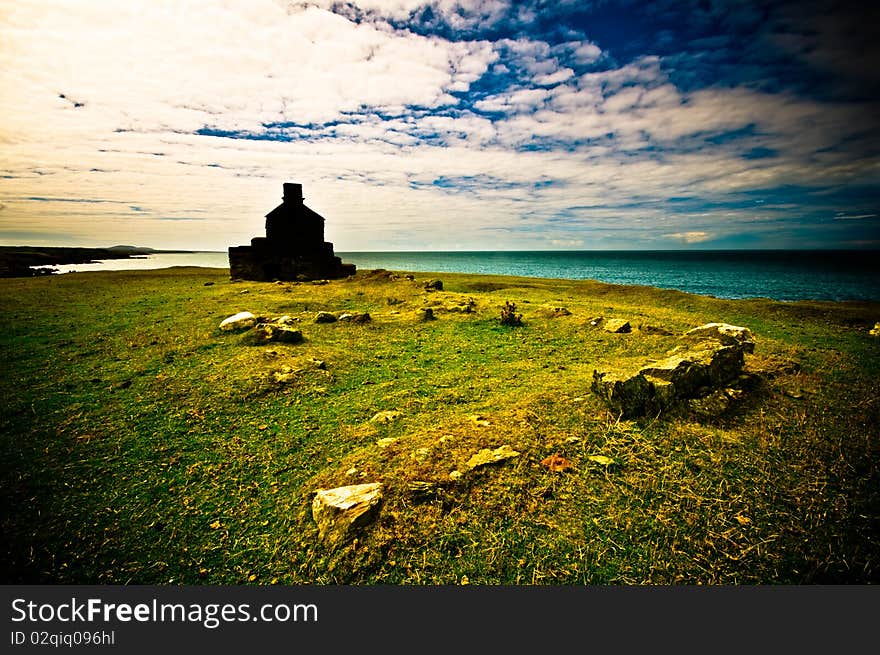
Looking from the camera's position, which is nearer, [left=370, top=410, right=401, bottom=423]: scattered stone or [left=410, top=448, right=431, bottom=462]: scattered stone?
[left=410, top=448, right=431, bottom=462]: scattered stone

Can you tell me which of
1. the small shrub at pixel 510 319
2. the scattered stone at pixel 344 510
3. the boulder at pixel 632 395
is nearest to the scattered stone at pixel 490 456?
the scattered stone at pixel 344 510

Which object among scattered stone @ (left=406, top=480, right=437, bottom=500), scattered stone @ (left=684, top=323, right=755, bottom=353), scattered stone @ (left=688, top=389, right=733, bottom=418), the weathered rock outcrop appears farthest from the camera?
scattered stone @ (left=684, top=323, right=755, bottom=353)

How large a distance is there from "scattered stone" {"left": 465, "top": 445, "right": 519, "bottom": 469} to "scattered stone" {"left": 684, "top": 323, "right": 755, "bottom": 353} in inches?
270

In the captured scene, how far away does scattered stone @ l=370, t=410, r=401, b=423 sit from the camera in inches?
282

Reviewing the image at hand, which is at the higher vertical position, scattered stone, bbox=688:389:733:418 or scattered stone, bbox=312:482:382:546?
scattered stone, bbox=688:389:733:418

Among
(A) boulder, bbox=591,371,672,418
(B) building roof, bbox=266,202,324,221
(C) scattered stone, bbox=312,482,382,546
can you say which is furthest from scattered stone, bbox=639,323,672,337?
(B) building roof, bbox=266,202,324,221

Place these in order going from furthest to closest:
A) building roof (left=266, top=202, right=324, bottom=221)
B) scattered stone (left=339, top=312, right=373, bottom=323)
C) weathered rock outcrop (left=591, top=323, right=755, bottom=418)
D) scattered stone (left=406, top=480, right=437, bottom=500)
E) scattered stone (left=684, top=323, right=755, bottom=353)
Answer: building roof (left=266, top=202, right=324, bottom=221) → scattered stone (left=339, top=312, right=373, bottom=323) → scattered stone (left=684, top=323, right=755, bottom=353) → weathered rock outcrop (left=591, top=323, right=755, bottom=418) → scattered stone (left=406, top=480, right=437, bottom=500)

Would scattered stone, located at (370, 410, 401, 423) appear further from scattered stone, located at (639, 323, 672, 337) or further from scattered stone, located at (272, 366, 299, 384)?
scattered stone, located at (639, 323, 672, 337)

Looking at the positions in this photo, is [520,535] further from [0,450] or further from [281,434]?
[0,450]

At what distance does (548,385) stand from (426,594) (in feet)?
19.2

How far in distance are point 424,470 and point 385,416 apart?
7.30 ft

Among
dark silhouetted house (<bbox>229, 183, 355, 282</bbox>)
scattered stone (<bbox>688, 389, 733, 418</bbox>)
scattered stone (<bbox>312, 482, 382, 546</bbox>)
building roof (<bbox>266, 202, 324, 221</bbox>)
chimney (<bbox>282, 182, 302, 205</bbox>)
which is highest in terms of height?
chimney (<bbox>282, 182, 302, 205</bbox>)

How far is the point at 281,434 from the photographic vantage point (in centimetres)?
672

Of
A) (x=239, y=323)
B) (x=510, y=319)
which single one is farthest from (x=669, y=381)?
(x=239, y=323)
